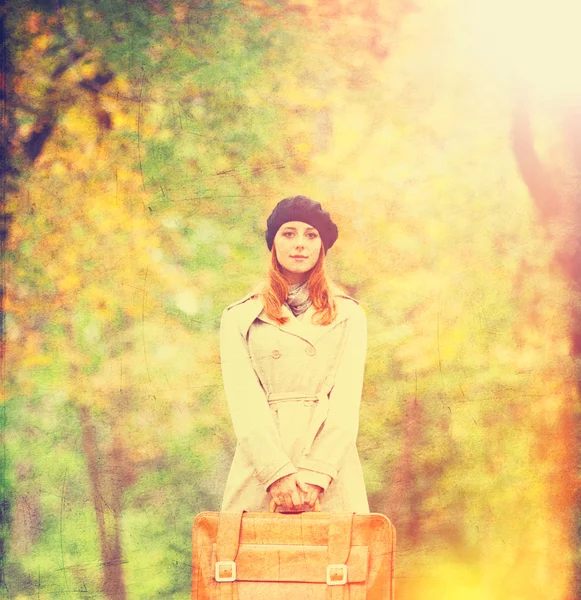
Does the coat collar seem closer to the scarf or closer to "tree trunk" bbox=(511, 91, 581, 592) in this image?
the scarf

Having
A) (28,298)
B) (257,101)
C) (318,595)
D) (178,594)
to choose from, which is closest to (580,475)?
(318,595)

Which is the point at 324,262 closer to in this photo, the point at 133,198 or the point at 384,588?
the point at 133,198

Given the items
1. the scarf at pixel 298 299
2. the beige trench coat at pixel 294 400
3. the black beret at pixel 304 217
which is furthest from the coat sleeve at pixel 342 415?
the black beret at pixel 304 217

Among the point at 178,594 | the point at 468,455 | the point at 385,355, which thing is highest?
the point at 385,355

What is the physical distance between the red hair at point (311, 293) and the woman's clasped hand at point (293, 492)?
2.40 ft

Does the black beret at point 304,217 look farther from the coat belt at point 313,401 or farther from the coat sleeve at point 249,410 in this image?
the coat belt at point 313,401

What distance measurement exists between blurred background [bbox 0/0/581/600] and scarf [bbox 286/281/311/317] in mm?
209

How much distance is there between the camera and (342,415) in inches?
139

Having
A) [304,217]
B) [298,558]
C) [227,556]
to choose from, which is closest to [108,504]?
[227,556]

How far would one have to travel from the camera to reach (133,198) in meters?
3.81

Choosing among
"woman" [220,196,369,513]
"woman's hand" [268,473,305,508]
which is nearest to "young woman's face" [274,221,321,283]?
"woman" [220,196,369,513]

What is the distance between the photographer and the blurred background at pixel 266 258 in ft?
12.0

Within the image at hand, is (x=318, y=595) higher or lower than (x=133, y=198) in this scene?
lower

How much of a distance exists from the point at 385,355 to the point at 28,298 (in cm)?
178
